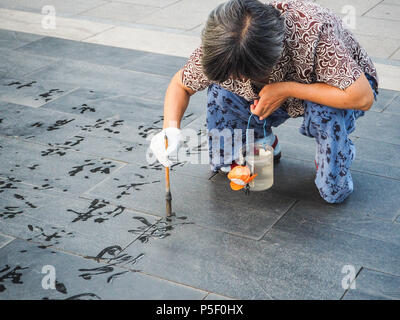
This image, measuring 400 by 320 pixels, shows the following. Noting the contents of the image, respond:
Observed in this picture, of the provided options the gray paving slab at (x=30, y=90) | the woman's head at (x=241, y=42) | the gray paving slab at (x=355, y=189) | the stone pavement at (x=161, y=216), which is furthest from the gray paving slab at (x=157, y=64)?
the woman's head at (x=241, y=42)

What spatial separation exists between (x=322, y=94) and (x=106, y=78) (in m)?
2.22

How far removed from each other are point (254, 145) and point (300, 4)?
0.77 m

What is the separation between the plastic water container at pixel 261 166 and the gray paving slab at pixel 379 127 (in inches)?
31.5

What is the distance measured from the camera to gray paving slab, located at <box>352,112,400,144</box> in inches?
138

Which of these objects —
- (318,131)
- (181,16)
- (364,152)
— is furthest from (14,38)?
(318,131)

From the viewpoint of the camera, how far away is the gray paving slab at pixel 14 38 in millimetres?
5137

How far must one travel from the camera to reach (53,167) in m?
3.21

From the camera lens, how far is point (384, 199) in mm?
2895

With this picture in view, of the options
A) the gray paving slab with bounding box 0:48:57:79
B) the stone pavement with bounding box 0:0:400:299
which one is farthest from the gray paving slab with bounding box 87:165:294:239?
the gray paving slab with bounding box 0:48:57:79

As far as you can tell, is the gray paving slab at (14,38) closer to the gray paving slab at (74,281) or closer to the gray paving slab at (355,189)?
the gray paving slab at (355,189)

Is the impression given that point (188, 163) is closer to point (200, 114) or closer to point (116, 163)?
point (116, 163)

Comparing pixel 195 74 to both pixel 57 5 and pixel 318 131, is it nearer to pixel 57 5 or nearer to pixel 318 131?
pixel 318 131

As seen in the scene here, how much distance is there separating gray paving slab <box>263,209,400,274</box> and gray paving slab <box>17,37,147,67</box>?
2.47m
